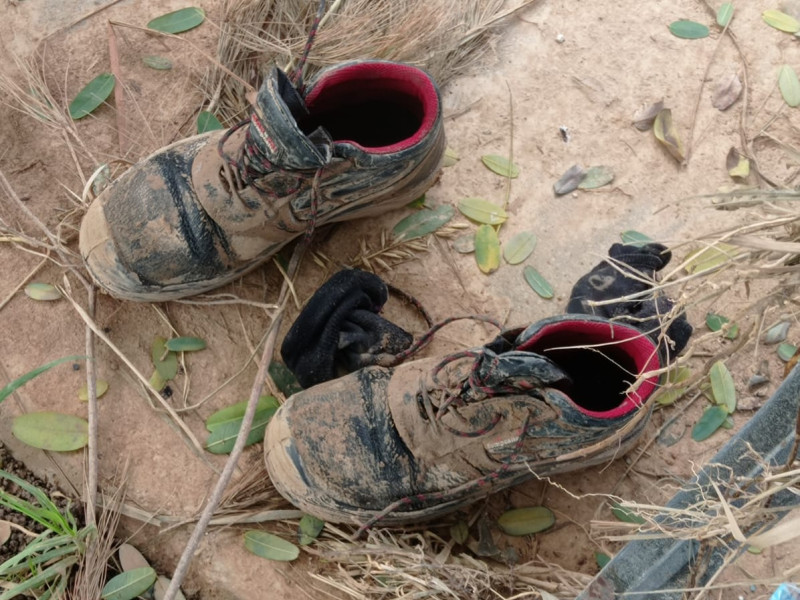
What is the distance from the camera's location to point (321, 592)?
1418 millimetres

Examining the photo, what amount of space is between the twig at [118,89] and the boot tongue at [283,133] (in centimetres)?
49

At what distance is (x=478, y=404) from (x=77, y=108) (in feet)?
3.59

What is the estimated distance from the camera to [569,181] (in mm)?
1687

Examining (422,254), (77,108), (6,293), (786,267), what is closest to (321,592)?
(422,254)

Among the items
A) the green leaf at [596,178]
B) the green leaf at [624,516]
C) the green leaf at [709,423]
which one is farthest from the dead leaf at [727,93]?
the green leaf at [624,516]

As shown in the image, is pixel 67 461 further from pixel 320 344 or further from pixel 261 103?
pixel 261 103

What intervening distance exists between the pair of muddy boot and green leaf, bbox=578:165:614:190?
0.28m

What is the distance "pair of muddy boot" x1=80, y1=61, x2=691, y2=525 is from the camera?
122 cm

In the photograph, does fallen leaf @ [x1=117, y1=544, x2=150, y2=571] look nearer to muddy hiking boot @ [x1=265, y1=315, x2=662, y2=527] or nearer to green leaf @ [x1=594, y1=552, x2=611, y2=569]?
muddy hiking boot @ [x1=265, y1=315, x2=662, y2=527]

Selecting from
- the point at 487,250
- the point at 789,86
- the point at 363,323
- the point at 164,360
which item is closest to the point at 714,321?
the point at 487,250

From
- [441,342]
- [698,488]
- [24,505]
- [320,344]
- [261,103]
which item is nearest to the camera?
[698,488]

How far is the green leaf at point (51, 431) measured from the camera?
4.78 ft

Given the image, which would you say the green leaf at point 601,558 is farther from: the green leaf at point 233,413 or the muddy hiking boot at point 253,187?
the muddy hiking boot at point 253,187

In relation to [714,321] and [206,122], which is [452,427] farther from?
[206,122]
